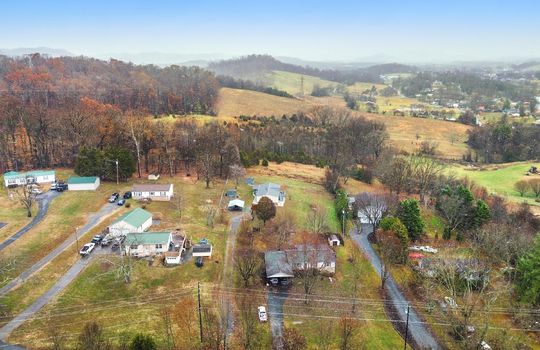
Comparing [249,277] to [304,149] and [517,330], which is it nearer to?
[517,330]

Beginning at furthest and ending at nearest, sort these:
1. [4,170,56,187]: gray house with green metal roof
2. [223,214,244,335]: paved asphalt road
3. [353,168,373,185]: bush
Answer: [353,168,373,185]: bush < [4,170,56,187]: gray house with green metal roof < [223,214,244,335]: paved asphalt road

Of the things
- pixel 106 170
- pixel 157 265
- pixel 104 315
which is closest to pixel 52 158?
pixel 106 170

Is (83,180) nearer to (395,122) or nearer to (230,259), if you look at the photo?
(230,259)

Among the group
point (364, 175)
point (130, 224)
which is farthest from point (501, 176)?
point (130, 224)

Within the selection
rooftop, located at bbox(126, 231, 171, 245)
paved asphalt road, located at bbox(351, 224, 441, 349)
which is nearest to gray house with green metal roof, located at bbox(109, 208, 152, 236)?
rooftop, located at bbox(126, 231, 171, 245)

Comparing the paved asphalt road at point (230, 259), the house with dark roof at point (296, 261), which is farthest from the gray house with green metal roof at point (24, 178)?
the house with dark roof at point (296, 261)

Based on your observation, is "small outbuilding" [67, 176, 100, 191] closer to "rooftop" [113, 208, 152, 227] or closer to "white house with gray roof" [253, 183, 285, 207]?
"rooftop" [113, 208, 152, 227]
